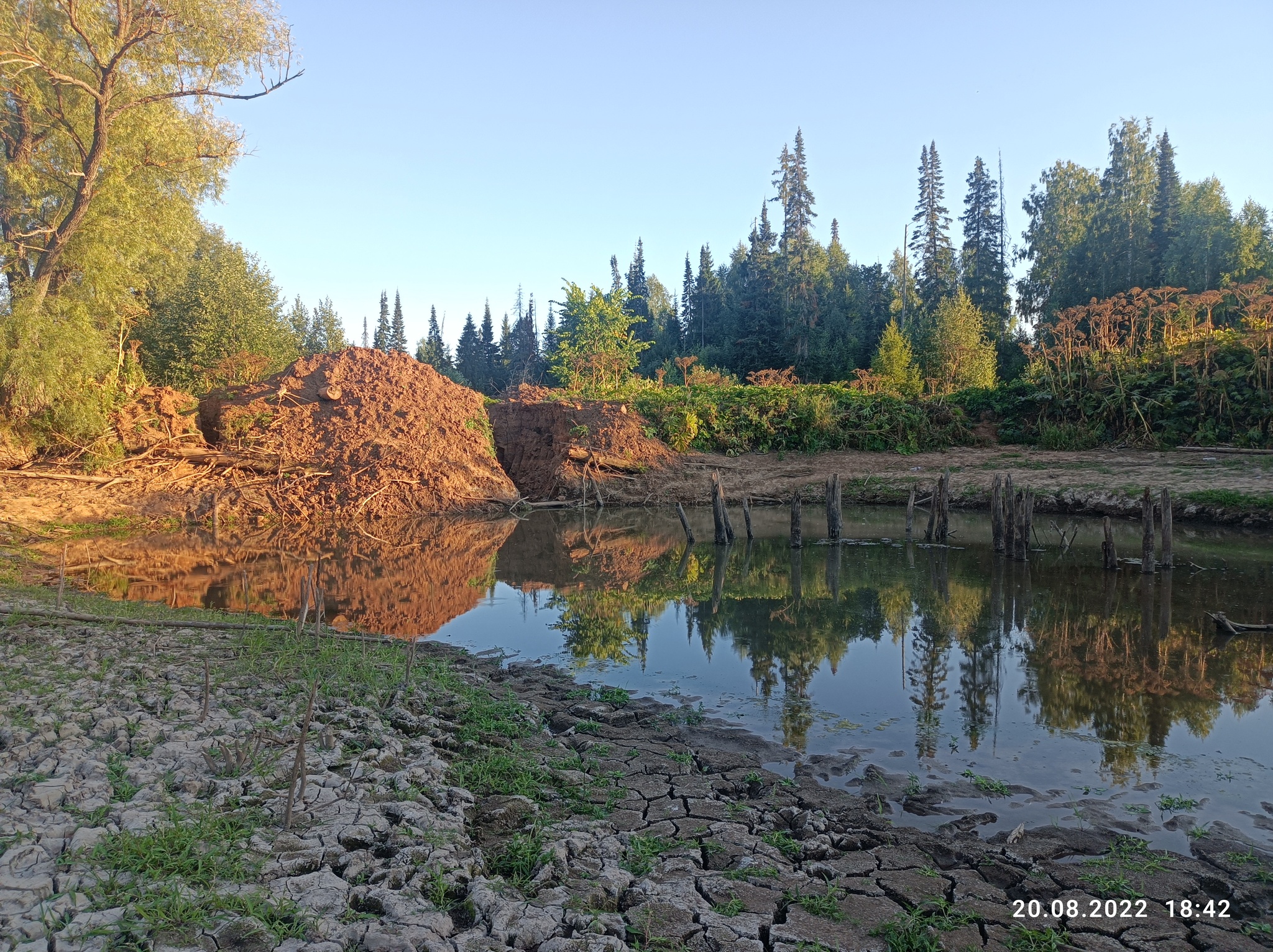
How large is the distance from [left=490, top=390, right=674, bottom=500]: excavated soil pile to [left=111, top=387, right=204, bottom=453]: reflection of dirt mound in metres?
9.53

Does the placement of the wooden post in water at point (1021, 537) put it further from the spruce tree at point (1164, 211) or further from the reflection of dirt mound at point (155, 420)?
the spruce tree at point (1164, 211)

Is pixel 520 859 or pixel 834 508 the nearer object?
pixel 520 859

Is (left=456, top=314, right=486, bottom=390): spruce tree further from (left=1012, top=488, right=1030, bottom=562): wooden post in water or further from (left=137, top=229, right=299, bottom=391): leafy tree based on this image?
(left=1012, top=488, right=1030, bottom=562): wooden post in water

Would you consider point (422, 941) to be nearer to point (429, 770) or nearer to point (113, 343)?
point (429, 770)

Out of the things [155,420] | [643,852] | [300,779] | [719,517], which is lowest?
[643,852]

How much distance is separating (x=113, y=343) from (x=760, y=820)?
22649 mm

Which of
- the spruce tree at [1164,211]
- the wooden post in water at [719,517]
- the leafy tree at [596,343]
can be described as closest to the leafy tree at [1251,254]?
the spruce tree at [1164,211]

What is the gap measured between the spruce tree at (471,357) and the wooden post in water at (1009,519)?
64944mm

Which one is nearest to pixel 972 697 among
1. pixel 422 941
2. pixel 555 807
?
pixel 555 807

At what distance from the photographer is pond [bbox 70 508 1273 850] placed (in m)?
5.16

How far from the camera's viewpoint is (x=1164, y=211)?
46.7 meters

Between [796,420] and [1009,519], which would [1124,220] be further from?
[1009,519]

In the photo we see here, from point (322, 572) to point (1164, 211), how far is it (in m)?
53.9

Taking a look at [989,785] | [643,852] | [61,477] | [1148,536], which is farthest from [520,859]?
[61,477]
